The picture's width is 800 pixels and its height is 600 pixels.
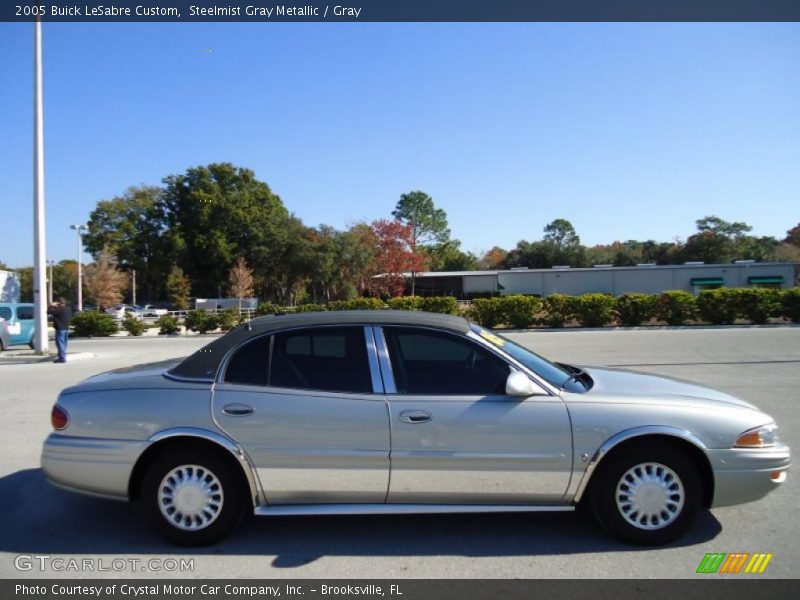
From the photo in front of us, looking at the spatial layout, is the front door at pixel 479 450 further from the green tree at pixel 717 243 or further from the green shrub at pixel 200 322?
the green tree at pixel 717 243

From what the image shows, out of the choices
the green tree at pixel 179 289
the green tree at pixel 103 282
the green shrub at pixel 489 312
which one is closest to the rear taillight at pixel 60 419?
the green shrub at pixel 489 312

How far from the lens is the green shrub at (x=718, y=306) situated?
2406cm

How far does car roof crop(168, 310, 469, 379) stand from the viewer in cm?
396

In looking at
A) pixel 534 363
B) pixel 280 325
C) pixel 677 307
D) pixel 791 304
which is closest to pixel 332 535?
pixel 280 325

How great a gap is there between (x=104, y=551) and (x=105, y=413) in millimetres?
925

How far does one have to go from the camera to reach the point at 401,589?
10.6ft

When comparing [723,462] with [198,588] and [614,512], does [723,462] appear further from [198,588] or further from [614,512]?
[198,588]

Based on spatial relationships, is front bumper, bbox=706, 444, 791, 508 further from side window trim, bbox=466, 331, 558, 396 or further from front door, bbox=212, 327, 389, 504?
A: front door, bbox=212, 327, 389, 504

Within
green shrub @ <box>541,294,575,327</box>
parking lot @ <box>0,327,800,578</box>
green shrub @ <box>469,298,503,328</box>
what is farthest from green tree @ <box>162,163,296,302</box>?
parking lot @ <box>0,327,800,578</box>

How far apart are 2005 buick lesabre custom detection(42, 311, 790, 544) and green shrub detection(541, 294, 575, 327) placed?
2152 cm

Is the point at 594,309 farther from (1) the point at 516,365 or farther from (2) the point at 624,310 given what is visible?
(1) the point at 516,365

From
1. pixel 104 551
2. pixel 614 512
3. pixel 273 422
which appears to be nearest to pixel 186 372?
pixel 273 422

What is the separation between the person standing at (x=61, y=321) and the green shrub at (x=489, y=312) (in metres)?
16.0
